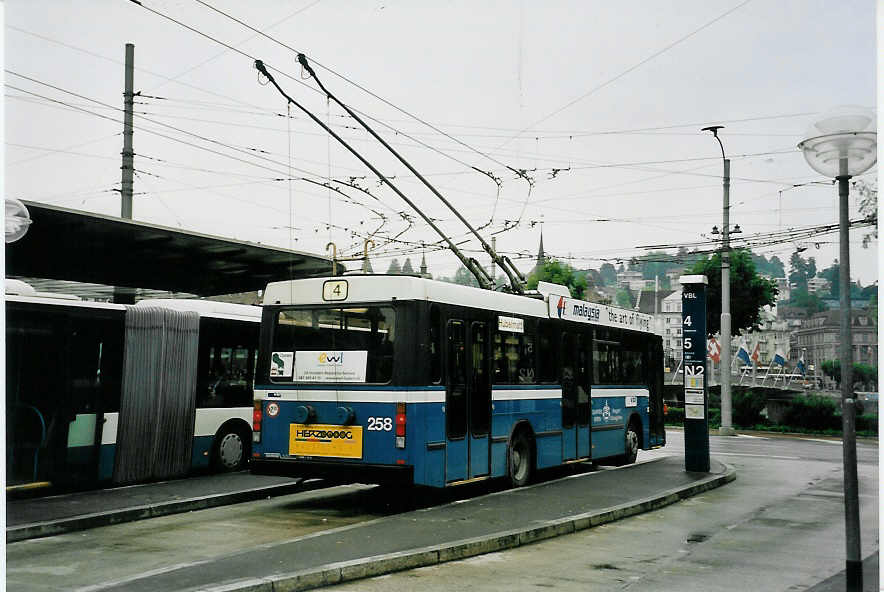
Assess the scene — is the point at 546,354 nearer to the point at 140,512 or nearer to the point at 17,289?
the point at 140,512

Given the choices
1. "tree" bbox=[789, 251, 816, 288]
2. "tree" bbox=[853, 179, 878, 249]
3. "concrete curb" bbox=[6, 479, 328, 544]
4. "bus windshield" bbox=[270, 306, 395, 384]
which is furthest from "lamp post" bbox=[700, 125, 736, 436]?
"bus windshield" bbox=[270, 306, 395, 384]

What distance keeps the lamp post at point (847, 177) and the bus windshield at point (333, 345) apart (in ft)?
18.1

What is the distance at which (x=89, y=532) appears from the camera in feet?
34.3

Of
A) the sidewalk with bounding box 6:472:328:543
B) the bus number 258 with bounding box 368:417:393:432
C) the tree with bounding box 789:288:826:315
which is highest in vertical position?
the tree with bounding box 789:288:826:315

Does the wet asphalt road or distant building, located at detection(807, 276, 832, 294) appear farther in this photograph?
distant building, located at detection(807, 276, 832, 294)

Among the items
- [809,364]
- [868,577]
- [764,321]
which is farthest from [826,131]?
[764,321]

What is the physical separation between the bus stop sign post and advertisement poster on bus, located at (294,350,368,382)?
686 cm

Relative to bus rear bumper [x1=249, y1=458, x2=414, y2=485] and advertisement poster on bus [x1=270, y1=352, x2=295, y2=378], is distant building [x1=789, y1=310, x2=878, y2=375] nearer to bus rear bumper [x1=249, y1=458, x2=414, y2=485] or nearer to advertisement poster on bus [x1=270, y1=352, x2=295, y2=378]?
bus rear bumper [x1=249, y1=458, x2=414, y2=485]

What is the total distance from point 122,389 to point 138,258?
10.9ft

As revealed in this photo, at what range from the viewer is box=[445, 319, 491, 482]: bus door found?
12008mm

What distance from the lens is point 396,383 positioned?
37.1 feet

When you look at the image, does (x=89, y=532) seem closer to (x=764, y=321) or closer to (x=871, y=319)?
(x=871, y=319)

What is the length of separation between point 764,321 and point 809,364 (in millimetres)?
20245

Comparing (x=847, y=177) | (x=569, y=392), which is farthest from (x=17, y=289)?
(x=847, y=177)
